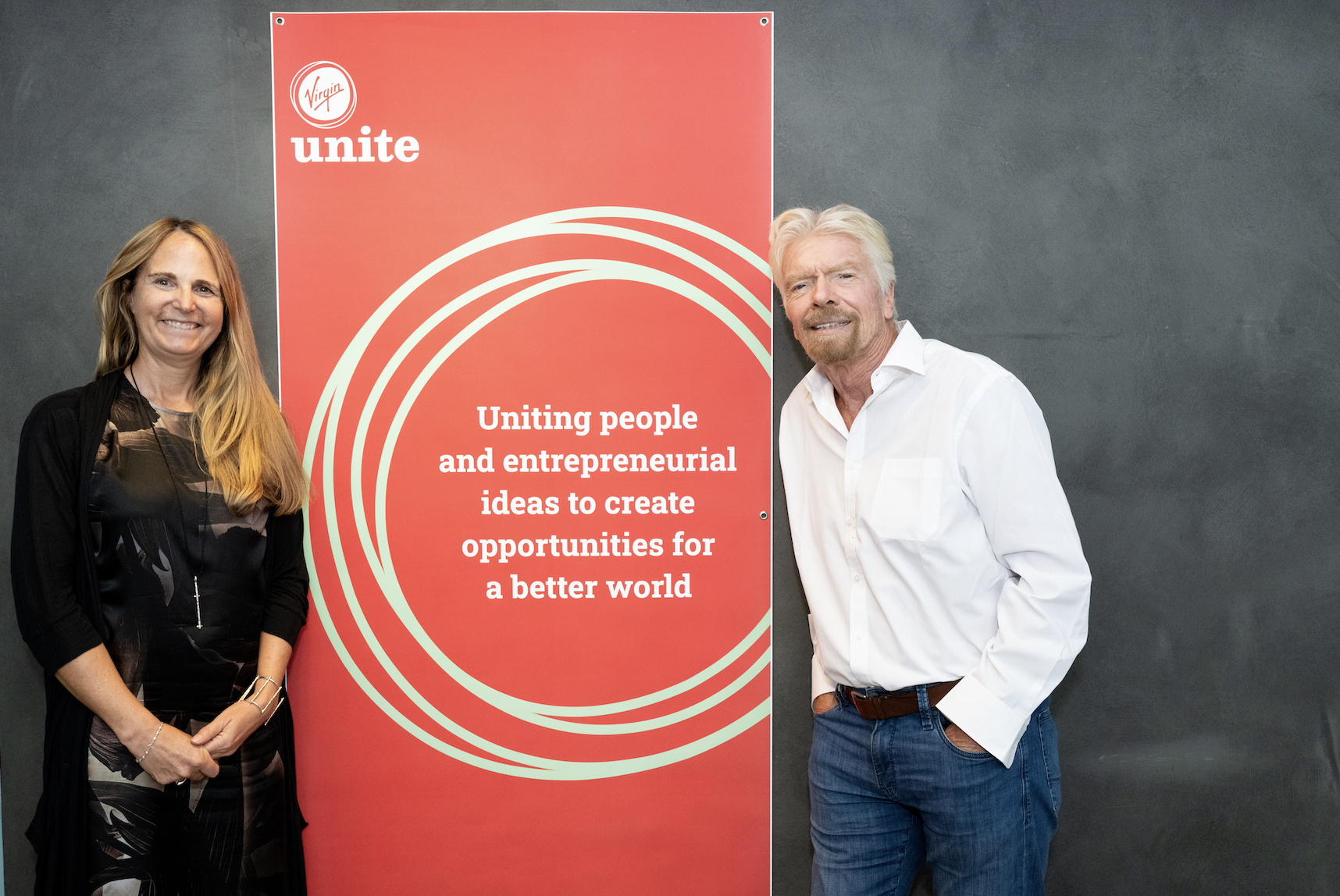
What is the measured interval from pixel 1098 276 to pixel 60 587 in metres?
2.56

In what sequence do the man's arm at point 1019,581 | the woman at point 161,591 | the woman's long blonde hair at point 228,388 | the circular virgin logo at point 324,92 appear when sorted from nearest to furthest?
the man's arm at point 1019,581, the woman at point 161,591, the woman's long blonde hair at point 228,388, the circular virgin logo at point 324,92

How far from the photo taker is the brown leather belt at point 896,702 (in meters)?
1.76

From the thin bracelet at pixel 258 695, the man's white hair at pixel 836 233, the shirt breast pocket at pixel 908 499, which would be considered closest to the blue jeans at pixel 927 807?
the shirt breast pocket at pixel 908 499

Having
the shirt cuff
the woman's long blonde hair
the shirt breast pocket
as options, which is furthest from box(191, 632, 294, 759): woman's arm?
the shirt cuff

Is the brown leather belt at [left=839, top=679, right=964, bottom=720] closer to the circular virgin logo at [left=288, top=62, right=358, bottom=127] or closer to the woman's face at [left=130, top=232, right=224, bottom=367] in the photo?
the woman's face at [left=130, top=232, right=224, bottom=367]

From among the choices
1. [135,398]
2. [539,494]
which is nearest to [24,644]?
[135,398]

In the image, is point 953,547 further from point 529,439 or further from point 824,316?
point 529,439

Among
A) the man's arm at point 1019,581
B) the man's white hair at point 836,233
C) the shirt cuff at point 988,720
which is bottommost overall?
the shirt cuff at point 988,720

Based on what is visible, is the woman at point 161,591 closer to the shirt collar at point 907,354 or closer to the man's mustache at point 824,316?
the man's mustache at point 824,316

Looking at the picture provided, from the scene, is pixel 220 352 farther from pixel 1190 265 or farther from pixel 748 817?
pixel 1190 265

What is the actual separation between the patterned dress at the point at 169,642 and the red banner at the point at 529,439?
0.29m

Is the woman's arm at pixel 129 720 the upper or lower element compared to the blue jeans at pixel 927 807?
upper

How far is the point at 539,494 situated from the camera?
2188mm

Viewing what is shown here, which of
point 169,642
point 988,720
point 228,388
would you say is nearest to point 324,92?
point 228,388
